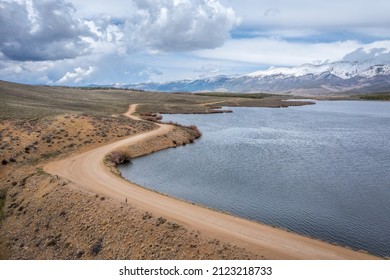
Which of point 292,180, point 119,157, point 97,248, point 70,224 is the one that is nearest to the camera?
point 97,248

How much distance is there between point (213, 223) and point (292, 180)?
20.6 m

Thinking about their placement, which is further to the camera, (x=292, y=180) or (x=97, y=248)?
(x=292, y=180)

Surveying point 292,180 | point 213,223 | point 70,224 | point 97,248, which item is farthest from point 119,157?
point 213,223

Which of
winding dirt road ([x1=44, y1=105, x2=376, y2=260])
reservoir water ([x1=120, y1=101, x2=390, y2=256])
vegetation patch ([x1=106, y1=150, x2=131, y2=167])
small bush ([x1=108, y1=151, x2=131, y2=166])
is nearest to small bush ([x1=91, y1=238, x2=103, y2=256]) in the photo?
winding dirt road ([x1=44, y1=105, x2=376, y2=260])

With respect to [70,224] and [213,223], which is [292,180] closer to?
[213,223]

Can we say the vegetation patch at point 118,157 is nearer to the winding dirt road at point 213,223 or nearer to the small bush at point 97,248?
the winding dirt road at point 213,223

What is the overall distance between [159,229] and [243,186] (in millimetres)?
18116

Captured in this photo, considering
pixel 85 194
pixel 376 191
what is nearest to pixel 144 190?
pixel 85 194

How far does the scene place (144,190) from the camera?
40.5 meters

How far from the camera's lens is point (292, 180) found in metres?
48.1

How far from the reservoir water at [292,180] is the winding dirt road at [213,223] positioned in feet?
11.2

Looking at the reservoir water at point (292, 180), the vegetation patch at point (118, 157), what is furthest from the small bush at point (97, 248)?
the vegetation patch at point (118, 157)

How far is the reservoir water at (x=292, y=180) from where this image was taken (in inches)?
1342
